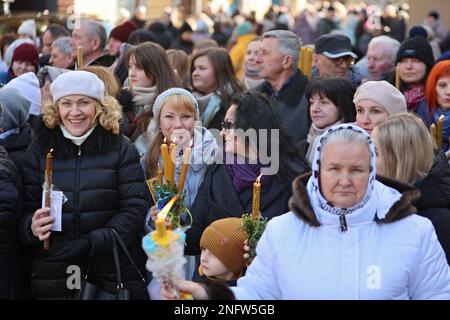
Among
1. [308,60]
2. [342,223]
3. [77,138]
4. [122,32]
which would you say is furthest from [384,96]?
[122,32]

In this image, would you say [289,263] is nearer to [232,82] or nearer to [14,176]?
[14,176]

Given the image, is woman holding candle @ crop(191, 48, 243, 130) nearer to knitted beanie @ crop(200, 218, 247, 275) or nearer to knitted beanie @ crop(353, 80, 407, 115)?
knitted beanie @ crop(353, 80, 407, 115)

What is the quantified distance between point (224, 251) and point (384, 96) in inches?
68.2

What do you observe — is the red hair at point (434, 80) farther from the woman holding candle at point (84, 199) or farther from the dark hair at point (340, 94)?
the woman holding candle at point (84, 199)

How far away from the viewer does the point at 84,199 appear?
5375 millimetres

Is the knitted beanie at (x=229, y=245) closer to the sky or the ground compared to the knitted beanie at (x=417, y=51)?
closer to the ground

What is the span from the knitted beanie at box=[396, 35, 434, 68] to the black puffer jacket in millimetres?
3510

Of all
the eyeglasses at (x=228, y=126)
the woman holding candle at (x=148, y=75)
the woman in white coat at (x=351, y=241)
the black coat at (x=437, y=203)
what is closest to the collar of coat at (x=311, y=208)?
the woman in white coat at (x=351, y=241)

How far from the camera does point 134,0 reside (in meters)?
34.0

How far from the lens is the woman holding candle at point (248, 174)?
532 cm

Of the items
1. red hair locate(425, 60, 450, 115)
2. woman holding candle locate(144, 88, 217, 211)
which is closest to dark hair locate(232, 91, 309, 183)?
woman holding candle locate(144, 88, 217, 211)

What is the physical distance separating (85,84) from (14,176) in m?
0.67

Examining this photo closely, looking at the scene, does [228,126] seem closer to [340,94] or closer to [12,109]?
[340,94]

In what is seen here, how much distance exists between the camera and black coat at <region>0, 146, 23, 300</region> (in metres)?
5.29
